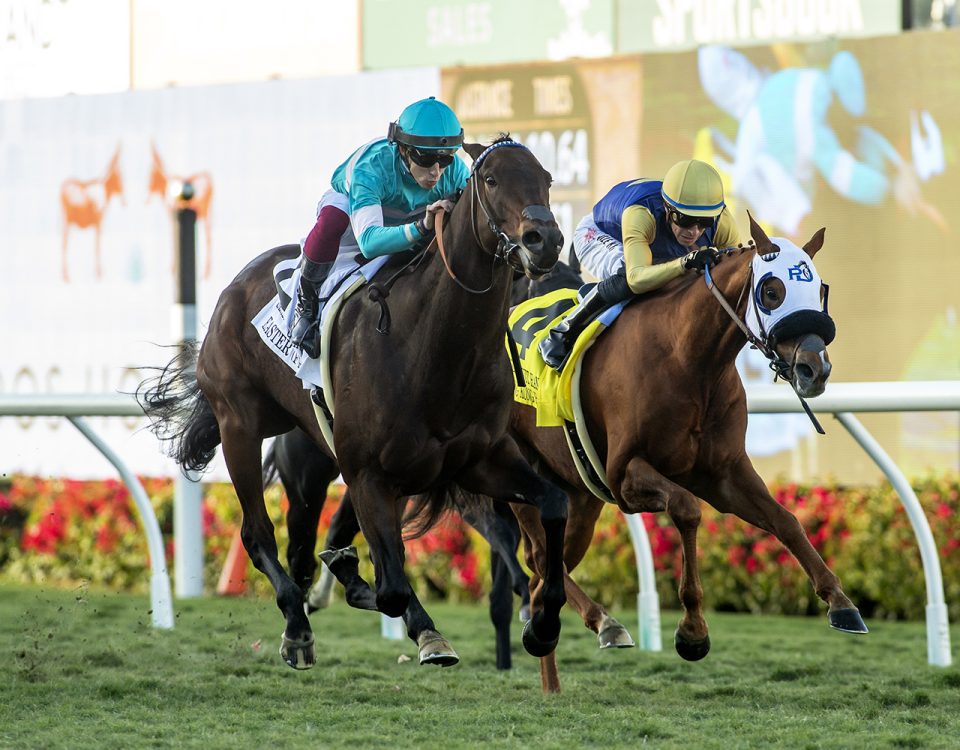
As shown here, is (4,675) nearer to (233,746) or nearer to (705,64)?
(233,746)

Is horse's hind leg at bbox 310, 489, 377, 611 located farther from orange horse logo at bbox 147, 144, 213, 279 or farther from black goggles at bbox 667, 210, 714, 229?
orange horse logo at bbox 147, 144, 213, 279

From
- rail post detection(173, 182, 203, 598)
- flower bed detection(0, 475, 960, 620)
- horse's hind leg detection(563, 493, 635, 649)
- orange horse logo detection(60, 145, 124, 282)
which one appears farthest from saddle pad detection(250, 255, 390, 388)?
orange horse logo detection(60, 145, 124, 282)

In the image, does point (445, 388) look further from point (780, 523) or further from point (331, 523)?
point (331, 523)

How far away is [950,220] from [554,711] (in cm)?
379

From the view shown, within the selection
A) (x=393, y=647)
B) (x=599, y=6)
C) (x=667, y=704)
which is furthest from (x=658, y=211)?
(x=599, y=6)

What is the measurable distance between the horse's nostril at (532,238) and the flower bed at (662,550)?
2878 mm

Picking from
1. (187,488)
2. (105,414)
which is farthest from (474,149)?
(187,488)

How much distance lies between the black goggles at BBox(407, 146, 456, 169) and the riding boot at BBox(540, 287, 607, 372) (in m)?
0.72

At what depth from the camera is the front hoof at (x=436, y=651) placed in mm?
3533

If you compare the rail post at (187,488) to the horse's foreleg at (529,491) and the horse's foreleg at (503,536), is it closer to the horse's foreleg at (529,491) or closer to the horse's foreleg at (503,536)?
the horse's foreleg at (503,536)

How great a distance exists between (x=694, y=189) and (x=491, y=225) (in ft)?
3.13

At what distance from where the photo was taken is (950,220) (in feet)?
22.6

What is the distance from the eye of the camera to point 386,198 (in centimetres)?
393

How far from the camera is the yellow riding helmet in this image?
4066 mm
